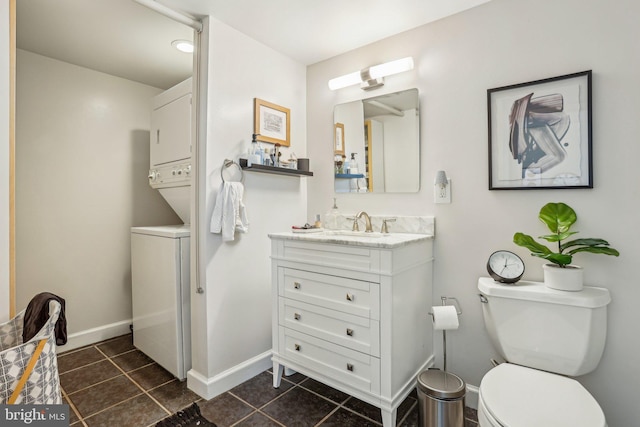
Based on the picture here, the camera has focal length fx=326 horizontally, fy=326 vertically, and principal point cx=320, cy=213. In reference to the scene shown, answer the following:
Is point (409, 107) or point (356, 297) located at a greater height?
point (409, 107)

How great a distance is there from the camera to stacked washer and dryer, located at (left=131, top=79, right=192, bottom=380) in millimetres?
2189

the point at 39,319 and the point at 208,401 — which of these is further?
the point at 208,401

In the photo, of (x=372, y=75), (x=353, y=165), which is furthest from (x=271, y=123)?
(x=372, y=75)

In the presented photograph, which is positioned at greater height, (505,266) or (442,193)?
(442,193)

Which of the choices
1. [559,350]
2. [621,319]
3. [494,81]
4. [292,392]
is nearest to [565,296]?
[559,350]

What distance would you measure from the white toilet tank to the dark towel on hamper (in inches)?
75.6

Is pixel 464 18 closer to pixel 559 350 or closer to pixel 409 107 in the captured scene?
pixel 409 107

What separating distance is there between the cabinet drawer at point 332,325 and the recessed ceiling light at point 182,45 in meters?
1.95

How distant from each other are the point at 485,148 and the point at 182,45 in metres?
2.21

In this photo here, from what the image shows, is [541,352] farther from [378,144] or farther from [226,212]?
[226,212]

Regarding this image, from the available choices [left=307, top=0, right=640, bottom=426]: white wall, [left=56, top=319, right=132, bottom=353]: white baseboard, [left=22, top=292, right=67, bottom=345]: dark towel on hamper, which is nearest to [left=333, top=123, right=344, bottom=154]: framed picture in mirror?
[left=307, top=0, right=640, bottom=426]: white wall

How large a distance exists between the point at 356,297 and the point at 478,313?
0.76 metres

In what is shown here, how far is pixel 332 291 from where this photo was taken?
1.82 meters

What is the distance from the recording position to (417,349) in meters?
1.88
